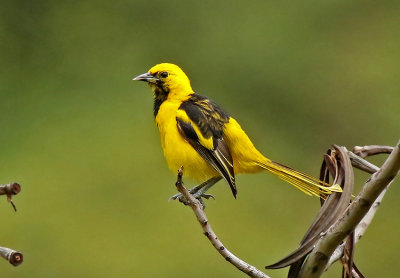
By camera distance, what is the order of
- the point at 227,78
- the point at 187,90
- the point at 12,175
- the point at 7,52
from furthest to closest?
the point at 7,52 → the point at 227,78 → the point at 12,175 → the point at 187,90

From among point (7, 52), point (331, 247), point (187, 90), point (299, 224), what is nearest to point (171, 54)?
point (7, 52)

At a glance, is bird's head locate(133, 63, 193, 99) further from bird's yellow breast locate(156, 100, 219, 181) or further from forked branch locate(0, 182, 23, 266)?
forked branch locate(0, 182, 23, 266)

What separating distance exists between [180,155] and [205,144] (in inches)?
3.3

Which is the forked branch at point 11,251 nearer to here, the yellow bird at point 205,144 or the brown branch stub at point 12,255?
the brown branch stub at point 12,255

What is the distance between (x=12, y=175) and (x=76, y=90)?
1291 mm

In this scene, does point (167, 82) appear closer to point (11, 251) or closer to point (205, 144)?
point (205, 144)

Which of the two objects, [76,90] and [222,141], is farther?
[76,90]

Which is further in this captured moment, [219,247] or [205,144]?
[205,144]

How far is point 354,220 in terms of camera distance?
3.52 feet

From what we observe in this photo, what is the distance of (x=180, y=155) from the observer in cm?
239

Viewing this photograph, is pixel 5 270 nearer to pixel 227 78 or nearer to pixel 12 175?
pixel 12 175

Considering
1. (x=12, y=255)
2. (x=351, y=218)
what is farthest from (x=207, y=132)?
(x=12, y=255)

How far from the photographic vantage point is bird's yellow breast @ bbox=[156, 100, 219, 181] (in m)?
2.39

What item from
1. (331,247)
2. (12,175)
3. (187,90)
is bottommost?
(12,175)
